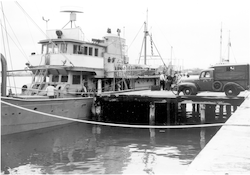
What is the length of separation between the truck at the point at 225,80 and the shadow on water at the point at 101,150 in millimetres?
2948

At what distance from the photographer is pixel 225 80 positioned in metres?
18.4

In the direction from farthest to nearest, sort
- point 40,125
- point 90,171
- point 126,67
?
point 126,67, point 40,125, point 90,171

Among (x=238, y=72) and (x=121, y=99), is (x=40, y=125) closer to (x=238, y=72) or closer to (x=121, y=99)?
(x=121, y=99)

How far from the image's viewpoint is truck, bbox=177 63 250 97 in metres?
17.8

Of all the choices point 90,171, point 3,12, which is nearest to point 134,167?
point 90,171

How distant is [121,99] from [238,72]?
8.41 meters

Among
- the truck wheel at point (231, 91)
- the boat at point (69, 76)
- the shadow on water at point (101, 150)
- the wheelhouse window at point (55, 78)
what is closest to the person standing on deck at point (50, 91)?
the boat at point (69, 76)

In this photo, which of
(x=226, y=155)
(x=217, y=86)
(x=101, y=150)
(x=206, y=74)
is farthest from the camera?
(x=206, y=74)

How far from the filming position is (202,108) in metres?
20.3

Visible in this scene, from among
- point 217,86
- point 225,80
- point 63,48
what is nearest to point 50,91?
point 63,48

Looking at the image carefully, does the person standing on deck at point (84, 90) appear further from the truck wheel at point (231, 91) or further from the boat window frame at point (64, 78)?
the truck wheel at point (231, 91)

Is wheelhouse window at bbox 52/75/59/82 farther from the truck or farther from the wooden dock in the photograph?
the wooden dock

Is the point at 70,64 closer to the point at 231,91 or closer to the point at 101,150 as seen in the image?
the point at 101,150

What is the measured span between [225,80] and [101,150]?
9.40 meters
